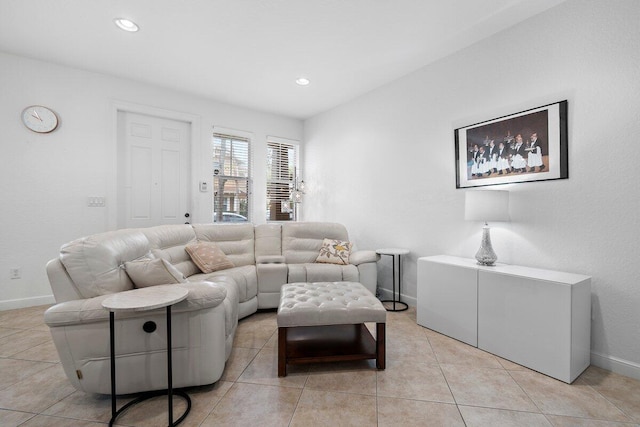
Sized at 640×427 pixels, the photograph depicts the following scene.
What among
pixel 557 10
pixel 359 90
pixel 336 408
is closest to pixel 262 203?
pixel 359 90

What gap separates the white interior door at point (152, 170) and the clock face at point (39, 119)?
24.8 inches

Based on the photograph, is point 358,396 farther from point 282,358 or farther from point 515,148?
point 515,148

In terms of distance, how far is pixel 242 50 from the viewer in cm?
293

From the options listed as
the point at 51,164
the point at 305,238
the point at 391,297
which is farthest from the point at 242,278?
the point at 51,164

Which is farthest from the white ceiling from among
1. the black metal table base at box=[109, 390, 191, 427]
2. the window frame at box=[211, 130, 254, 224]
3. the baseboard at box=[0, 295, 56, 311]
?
the black metal table base at box=[109, 390, 191, 427]

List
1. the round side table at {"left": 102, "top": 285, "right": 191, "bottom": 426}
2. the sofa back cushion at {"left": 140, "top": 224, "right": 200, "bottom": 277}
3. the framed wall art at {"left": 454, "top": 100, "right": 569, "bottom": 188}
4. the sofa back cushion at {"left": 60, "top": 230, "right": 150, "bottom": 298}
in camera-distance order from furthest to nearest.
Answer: the sofa back cushion at {"left": 140, "top": 224, "right": 200, "bottom": 277} < the framed wall art at {"left": 454, "top": 100, "right": 569, "bottom": 188} < the sofa back cushion at {"left": 60, "top": 230, "right": 150, "bottom": 298} < the round side table at {"left": 102, "top": 285, "right": 191, "bottom": 426}

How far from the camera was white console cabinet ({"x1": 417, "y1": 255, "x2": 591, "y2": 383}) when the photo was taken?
6.00ft

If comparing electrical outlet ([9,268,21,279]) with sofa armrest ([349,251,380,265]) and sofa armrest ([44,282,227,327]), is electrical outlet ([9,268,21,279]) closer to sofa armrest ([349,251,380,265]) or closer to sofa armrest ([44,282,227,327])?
sofa armrest ([44,282,227,327])

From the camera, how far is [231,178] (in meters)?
4.52

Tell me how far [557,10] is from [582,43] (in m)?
0.36

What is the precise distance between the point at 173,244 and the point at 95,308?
56.7 inches

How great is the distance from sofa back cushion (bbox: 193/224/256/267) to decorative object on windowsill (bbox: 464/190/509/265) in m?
2.46

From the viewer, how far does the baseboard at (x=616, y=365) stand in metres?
1.87

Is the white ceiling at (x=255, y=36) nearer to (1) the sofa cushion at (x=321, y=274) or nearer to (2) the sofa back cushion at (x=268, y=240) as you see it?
(2) the sofa back cushion at (x=268, y=240)
